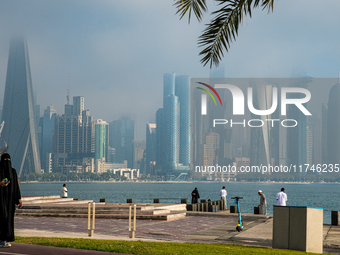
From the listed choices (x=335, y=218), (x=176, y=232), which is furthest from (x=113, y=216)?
(x=335, y=218)

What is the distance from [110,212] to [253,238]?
10.0 m

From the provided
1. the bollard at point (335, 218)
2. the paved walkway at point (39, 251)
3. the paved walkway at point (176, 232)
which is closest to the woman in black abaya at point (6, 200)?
the paved walkway at point (39, 251)

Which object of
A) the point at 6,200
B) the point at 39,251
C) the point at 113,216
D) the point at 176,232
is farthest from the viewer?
the point at 113,216

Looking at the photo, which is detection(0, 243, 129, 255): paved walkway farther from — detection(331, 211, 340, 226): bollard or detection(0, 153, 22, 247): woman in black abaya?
detection(331, 211, 340, 226): bollard

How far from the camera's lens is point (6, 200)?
30.7 feet

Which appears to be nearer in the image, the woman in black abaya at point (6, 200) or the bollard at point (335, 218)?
the woman in black abaya at point (6, 200)

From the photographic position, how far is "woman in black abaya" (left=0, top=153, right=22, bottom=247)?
9.16 m

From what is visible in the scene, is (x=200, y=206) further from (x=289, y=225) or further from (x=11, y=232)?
(x=11, y=232)

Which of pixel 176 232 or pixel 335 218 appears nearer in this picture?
pixel 176 232

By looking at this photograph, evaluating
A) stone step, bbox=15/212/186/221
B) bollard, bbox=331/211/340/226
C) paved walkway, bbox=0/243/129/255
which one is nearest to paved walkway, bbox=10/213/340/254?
stone step, bbox=15/212/186/221

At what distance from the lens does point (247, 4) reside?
31.0 ft

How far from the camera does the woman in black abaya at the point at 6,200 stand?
9.16m

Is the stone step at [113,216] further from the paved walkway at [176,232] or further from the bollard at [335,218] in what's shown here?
the bollard at [335,218]

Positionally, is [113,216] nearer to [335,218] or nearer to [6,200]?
[335,218]
